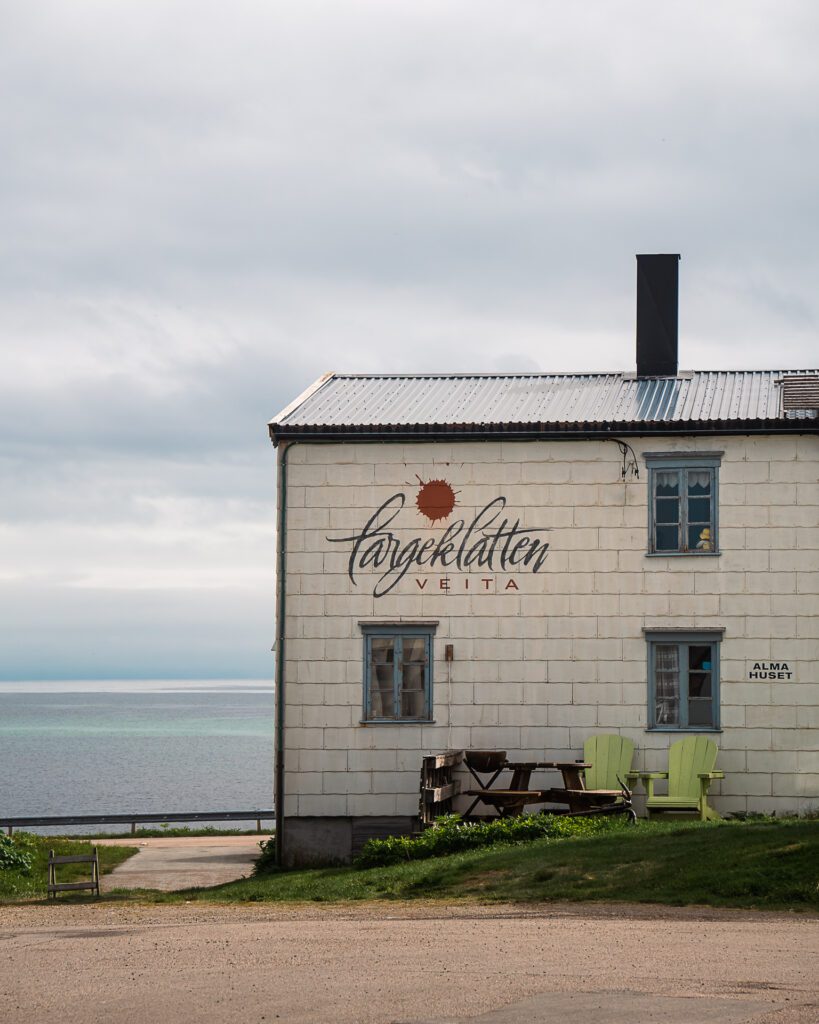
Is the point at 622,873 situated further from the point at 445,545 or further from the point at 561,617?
the point at 445,545

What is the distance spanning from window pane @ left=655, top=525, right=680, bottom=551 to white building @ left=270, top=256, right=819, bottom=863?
4 cm

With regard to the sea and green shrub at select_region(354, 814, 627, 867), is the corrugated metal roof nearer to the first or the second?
green shrub at select_region(354, 814, 627, 867)

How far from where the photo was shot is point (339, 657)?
21906 millimetres

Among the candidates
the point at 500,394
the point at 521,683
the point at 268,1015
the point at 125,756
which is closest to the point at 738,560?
the point at 521,683

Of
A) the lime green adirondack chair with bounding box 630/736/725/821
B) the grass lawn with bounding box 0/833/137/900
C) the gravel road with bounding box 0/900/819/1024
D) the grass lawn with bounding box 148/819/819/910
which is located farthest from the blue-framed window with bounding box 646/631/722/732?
the grass lawn with bounding box 0/833/137/900

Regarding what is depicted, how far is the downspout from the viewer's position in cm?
2170

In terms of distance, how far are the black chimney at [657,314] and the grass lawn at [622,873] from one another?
916 cm

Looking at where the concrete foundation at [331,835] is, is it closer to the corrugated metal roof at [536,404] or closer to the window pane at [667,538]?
the window pane at [667,538]

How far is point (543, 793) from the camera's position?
2075cm

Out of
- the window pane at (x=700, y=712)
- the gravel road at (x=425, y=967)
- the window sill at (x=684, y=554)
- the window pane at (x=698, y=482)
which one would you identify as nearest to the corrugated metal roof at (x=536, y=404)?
the window pane at (x=698, y=482)

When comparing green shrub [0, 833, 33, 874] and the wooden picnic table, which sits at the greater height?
the wooden picnic table

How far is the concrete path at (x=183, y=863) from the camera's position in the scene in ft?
68.6

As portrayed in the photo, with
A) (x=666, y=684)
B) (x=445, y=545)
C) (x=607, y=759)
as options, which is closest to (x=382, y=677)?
(x=445, y=545)

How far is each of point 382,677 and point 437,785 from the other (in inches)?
78.2
